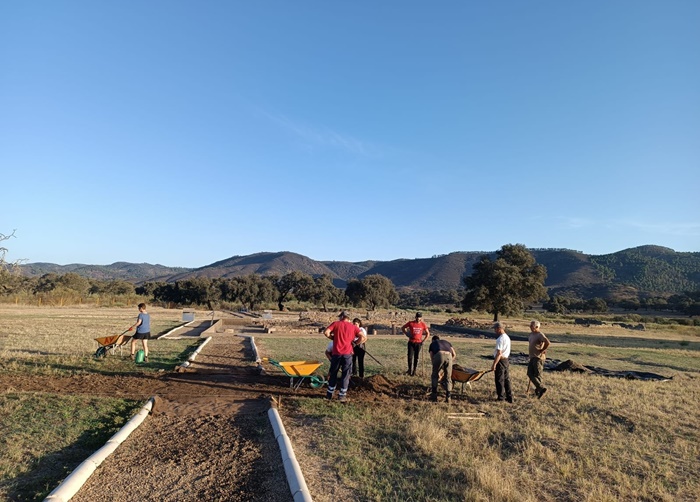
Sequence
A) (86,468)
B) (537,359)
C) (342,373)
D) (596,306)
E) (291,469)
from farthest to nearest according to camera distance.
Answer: (596,306), (537,359), (342,373), (291,469), (86,468)

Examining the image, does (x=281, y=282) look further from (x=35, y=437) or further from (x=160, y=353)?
(x=35, y=437)

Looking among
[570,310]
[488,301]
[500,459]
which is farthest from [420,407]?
[570,310]

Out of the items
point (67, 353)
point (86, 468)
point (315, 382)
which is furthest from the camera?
point (67, 353)

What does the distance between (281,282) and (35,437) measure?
181 ft

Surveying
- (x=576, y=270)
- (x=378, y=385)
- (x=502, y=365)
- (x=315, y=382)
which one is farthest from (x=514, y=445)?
(x=576, y=270)

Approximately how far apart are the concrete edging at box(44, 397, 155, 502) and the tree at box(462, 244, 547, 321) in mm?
34739

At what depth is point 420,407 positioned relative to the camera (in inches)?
351

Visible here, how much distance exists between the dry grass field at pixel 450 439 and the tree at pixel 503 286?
26.5m

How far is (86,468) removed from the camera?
16.6 ft

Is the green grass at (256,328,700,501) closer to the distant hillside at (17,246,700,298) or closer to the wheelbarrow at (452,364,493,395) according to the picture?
the wheelbarrow at (452,364,493,395)

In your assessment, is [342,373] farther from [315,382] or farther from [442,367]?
[442,367]

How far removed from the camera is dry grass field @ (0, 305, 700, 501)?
17.2 feet

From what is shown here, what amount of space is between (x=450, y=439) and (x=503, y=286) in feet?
111

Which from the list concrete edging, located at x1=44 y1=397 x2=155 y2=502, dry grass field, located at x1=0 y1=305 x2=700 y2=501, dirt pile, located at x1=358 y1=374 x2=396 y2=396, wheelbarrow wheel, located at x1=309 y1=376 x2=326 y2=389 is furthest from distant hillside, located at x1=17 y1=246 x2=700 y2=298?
concrete edging, located at x1=44 y1=397 x2=155 y2=502
